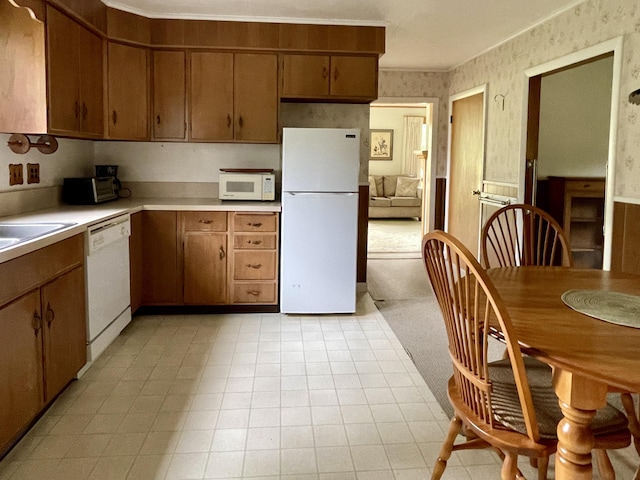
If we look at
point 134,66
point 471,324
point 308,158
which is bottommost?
point 471,324

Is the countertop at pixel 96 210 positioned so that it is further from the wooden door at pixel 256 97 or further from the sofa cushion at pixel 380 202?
the sofa cushion at pixel 380 202


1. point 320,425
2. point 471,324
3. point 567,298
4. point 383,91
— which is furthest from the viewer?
point 383,91

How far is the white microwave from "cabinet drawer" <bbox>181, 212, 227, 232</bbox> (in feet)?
0.92

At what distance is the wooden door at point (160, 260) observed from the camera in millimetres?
4023

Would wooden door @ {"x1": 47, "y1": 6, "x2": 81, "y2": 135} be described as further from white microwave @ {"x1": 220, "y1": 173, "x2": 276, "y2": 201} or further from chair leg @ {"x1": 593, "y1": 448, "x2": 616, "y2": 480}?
chair leg @ {"x1": 593, "y1": 448, "x2": 616, "y2": 480}

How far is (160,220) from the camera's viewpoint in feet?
13.2

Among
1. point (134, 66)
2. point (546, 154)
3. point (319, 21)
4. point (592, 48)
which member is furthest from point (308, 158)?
→ point (546, 154)

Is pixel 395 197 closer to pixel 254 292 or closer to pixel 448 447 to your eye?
pixel 254 292

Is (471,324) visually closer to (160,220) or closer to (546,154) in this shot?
(160,220)

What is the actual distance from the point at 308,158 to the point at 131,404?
2069mm

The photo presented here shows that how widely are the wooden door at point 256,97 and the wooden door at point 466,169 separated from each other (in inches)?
85.8

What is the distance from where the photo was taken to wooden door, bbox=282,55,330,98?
4223mm

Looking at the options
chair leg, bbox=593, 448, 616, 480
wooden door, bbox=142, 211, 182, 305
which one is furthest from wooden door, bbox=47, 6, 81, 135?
chair leg, bbox=593, 448, 616, 480

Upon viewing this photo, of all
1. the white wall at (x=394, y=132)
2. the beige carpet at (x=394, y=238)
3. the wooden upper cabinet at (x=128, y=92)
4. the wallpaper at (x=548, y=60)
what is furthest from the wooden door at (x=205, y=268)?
the white wall at (x=394, y=132)
